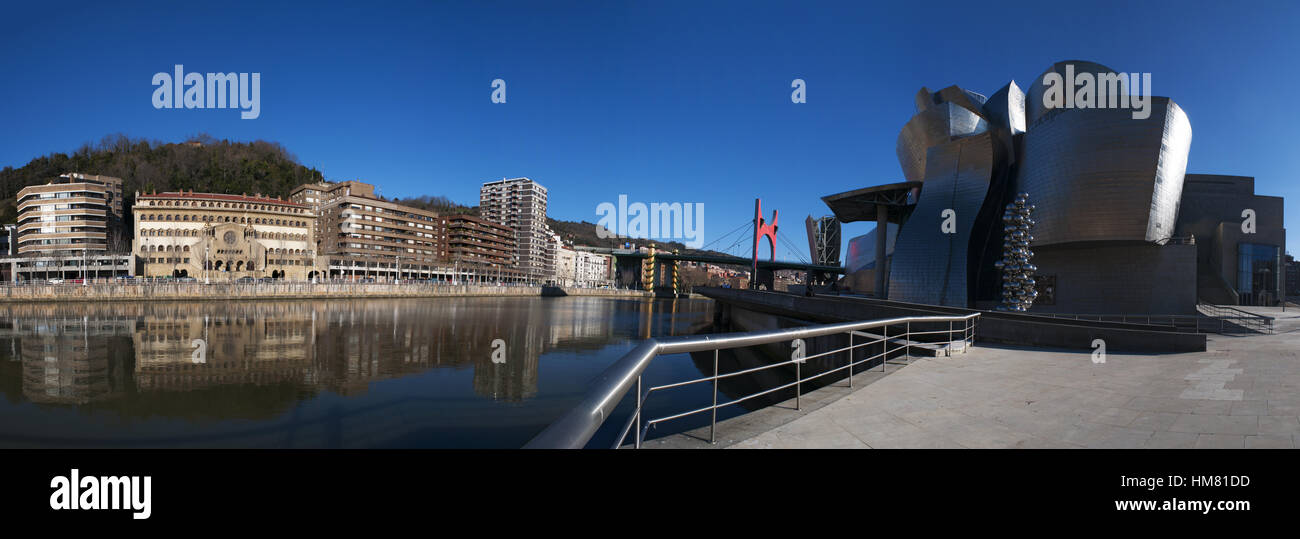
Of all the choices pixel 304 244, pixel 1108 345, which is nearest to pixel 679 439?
pixel 1108 345

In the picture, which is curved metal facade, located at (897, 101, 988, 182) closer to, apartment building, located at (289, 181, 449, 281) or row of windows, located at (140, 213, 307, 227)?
apartment building, located at (289, 181, 449, 281)

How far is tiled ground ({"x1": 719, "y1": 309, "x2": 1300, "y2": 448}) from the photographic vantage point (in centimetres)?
351

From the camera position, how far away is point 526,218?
130000mm

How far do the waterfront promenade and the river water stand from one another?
6.90ft

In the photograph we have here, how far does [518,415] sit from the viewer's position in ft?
34.6

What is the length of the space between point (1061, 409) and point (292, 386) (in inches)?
645

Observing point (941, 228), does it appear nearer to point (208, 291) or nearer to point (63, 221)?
point (208, 291)

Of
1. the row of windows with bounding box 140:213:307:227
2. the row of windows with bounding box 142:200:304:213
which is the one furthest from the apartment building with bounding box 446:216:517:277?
the row of windows with bounding box 142:200:304:213

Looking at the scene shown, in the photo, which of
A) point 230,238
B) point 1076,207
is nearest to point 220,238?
point 230,238

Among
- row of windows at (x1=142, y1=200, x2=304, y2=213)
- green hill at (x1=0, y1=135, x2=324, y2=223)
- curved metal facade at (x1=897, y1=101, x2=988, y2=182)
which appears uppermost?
green hill at (x1=0, y1=135, x2=324, y2=223)
